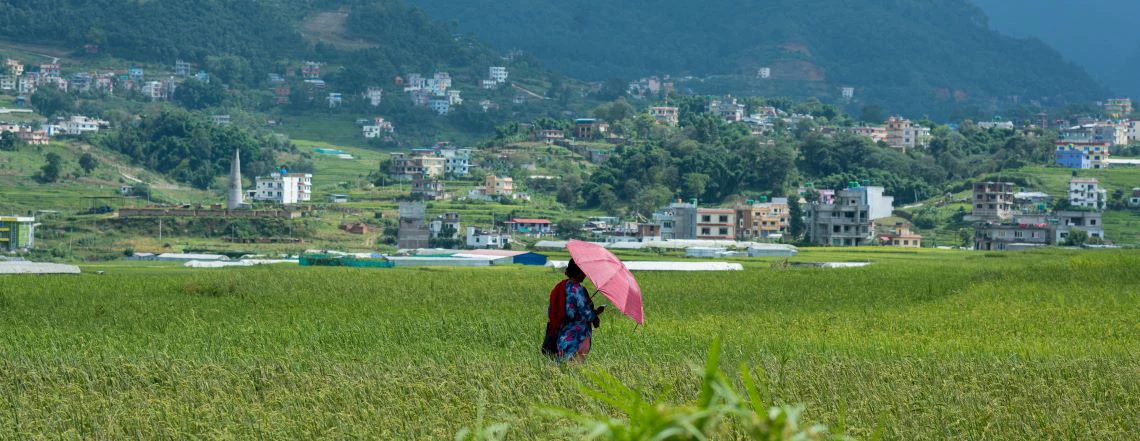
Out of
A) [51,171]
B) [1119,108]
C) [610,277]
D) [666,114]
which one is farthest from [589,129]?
[610,277]

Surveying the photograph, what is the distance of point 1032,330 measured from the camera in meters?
19.3

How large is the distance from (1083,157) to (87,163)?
62069 millimetres

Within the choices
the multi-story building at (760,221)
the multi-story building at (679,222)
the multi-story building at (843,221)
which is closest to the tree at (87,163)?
the multi-story building at (679,222)

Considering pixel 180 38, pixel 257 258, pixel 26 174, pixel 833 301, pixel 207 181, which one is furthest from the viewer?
pixel 180 38

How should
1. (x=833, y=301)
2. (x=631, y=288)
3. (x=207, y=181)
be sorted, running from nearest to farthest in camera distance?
(x=631, y=288)
(x=833, y=301)
(x=207, y=181)

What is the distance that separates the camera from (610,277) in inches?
483

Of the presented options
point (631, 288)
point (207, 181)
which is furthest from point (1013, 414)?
point (207, 181)

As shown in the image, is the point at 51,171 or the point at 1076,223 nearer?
the point at 1076,223

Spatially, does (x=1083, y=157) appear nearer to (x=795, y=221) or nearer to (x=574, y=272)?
(x=795, y=221)

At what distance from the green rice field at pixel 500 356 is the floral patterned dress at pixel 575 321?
279 mm

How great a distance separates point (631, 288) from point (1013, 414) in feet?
10.5

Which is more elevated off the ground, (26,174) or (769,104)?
(769,104)

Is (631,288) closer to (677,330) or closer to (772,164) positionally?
(677,330)

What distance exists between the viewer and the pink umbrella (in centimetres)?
1211
